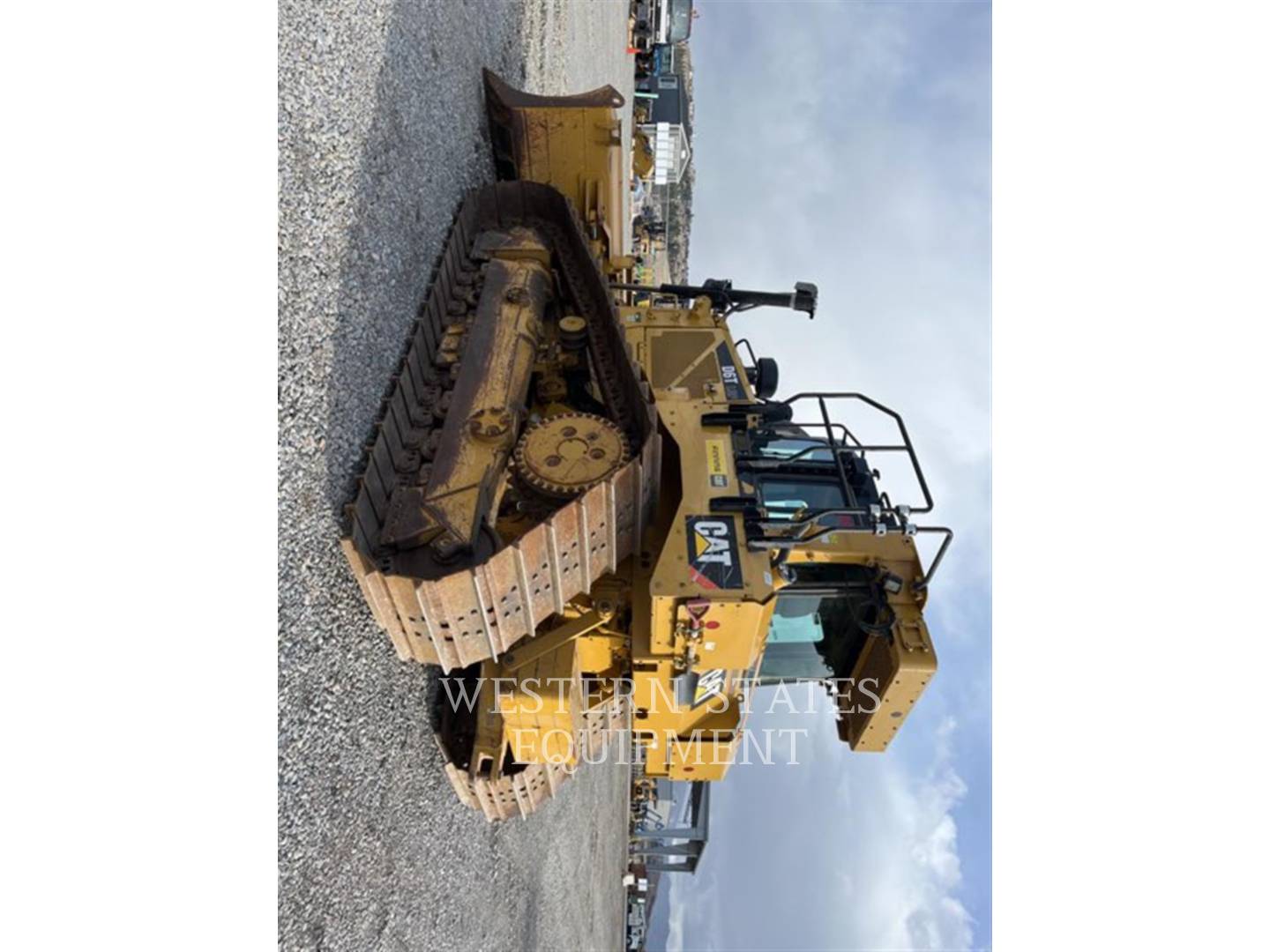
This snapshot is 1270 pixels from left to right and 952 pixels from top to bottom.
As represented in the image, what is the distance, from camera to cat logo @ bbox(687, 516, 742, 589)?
3467 millimetres

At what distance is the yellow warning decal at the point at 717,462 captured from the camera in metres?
3.86

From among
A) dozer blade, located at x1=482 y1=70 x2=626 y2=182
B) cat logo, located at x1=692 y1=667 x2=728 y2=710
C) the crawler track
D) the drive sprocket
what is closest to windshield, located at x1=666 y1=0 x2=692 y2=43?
dozer blade, located at x1=482 y1=70 x2=626 y2=182

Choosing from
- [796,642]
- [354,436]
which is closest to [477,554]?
[354,436]

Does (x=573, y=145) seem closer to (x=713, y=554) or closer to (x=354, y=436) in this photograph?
(x=354, y=436)

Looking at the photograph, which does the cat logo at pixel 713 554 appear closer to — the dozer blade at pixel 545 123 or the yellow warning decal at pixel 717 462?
the yellow warning decal at pixel 717 462

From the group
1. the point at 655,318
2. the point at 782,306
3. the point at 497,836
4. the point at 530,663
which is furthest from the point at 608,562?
the point at 497,836

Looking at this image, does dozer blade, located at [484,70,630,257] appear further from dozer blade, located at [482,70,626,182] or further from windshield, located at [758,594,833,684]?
windshield, located at [758,594,833,684]

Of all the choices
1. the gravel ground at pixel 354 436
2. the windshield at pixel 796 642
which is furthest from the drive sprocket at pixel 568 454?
the windshield at pixel 796 642

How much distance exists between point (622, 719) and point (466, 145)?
440cm

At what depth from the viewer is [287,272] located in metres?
3.13

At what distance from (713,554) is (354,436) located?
189 centimetres

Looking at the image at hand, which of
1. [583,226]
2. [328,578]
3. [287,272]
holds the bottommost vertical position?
[328,578]

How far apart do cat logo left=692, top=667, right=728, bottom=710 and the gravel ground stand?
1.74 metres

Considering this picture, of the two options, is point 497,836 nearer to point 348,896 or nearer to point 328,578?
point 348,896
